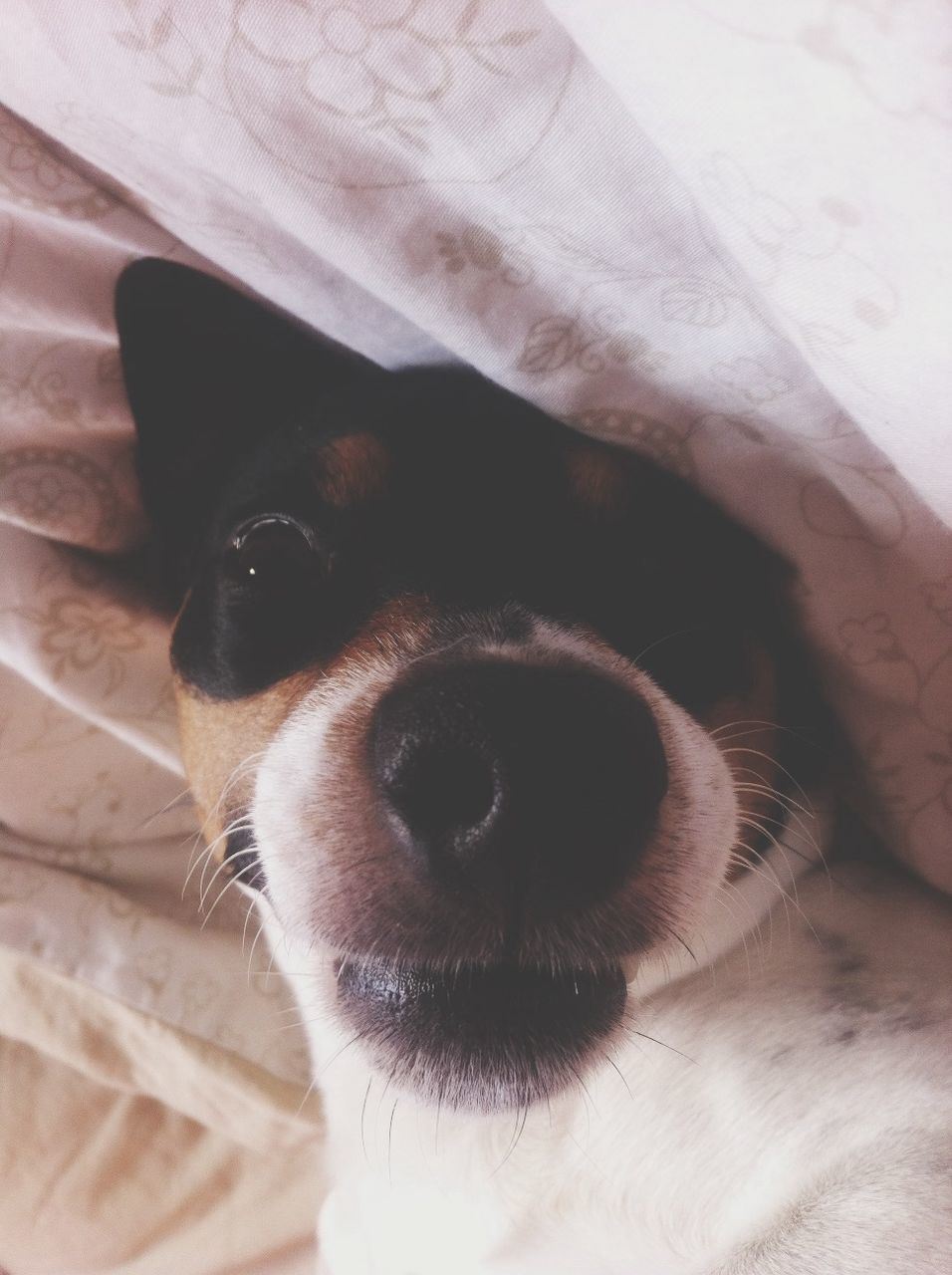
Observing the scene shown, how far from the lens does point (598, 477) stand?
88 cm

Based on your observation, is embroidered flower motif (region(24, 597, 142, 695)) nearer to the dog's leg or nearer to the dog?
the dog

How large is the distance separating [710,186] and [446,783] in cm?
42

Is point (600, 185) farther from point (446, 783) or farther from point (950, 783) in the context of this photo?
point (950, 783)

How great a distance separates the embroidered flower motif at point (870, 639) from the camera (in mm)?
803

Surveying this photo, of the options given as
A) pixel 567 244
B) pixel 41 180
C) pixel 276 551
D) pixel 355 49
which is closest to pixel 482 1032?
pixel 276 551

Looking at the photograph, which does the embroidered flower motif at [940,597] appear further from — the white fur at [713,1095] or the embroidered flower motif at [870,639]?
the white fur at [713,1095]

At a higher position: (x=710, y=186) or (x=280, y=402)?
(x=710, y=186)

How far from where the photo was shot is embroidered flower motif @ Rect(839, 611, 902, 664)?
803mm

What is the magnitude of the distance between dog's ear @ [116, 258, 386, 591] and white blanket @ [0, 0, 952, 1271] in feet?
0.11

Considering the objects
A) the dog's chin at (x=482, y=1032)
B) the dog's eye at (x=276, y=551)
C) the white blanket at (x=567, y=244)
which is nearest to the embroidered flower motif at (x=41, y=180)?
the white blanket at (x=567, y=244)

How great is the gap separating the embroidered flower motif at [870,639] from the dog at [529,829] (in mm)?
108

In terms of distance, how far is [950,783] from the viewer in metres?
0.84

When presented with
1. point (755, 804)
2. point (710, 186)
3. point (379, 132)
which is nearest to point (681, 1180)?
point (755, 804)

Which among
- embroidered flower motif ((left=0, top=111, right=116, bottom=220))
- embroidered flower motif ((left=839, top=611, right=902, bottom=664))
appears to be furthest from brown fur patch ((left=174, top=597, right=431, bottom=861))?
embroidered flower motif ((left=0, top=111, right=116, bottom=220))
